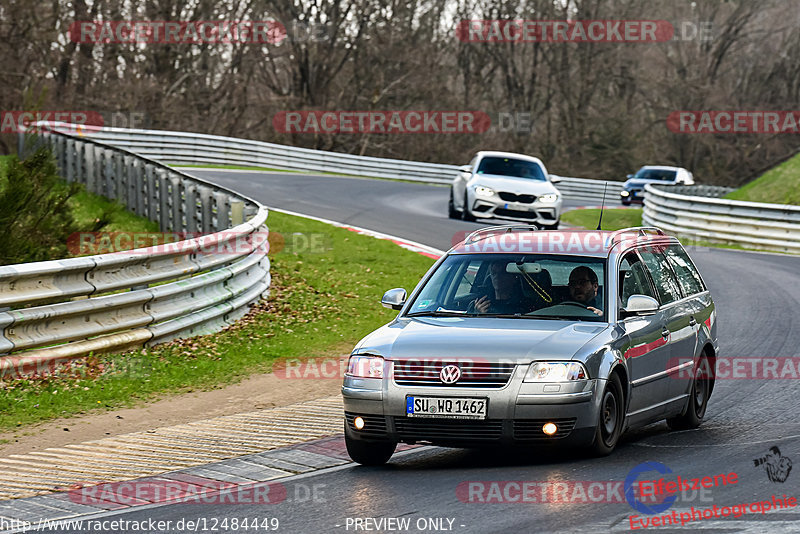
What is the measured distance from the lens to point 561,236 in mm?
9344

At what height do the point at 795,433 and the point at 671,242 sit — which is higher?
the point at 671,242

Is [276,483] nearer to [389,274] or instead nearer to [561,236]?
[561,236]

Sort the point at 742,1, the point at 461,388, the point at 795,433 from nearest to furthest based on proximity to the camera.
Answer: the point at 461,388 < the point at 795,433 < the point at 742,1

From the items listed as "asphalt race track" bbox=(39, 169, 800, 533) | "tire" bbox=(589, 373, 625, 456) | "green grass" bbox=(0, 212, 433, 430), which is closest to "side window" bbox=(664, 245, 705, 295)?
"asphalt race track" bbox=(39, 169, 800, 533)

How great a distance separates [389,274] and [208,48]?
34.6m

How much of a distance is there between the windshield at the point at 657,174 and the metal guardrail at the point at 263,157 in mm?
2367

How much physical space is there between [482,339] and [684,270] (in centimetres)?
307

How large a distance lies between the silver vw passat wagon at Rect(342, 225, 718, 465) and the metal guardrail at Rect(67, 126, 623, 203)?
25.0m

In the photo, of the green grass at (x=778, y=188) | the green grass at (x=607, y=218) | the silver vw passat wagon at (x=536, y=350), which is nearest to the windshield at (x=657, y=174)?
the green grass at (x=607, y=218)

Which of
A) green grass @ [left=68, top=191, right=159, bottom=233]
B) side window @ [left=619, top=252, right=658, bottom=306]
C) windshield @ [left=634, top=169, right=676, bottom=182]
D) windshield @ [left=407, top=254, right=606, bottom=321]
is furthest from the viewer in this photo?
windshield @ [left=634, top=169, right=676, bottom=182]

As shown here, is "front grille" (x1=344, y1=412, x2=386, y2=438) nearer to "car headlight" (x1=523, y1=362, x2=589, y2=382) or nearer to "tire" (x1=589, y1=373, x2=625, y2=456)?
"car headlight" (x1=523, y1=362, x2=589, y2=382)

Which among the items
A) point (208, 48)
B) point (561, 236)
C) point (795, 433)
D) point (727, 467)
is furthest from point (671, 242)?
point (208, 48)

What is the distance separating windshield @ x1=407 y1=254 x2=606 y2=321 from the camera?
28.1ft

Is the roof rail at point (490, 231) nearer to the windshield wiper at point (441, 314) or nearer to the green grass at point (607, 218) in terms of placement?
the windshield wiper at point (441, 314)
